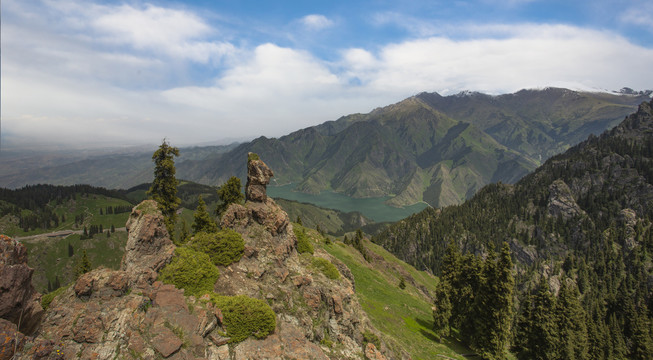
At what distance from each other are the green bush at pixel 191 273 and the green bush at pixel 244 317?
1409mm

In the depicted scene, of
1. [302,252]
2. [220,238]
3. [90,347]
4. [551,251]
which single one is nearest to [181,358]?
[90,347]

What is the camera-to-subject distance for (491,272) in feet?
142

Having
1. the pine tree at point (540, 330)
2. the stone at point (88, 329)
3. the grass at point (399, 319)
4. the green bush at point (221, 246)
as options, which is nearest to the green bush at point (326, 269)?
the green bush at point (221, 246)

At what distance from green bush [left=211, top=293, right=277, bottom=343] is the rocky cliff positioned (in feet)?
1.36

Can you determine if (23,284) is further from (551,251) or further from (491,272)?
(551,251)

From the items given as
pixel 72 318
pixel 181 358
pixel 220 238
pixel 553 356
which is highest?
pixel 220 238

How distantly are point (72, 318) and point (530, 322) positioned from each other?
6172cm

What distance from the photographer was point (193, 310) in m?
19.1

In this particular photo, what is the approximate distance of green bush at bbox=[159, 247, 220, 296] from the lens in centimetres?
2064

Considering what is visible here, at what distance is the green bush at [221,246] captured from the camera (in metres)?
24.8

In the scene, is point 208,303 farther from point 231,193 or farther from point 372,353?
point 231,193

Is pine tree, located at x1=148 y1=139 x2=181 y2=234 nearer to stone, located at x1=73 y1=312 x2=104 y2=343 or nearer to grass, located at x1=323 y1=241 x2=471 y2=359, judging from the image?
stone, located at x1=73 y1=312 x2=104 y2=343

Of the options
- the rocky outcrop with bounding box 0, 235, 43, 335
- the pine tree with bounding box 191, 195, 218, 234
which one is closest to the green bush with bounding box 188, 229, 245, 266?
the pine tree with bounding box 191, 195, 218, 234

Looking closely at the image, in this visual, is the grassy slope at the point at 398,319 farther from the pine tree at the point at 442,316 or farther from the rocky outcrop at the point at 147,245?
the rocky outcrop at the point at 147,245
